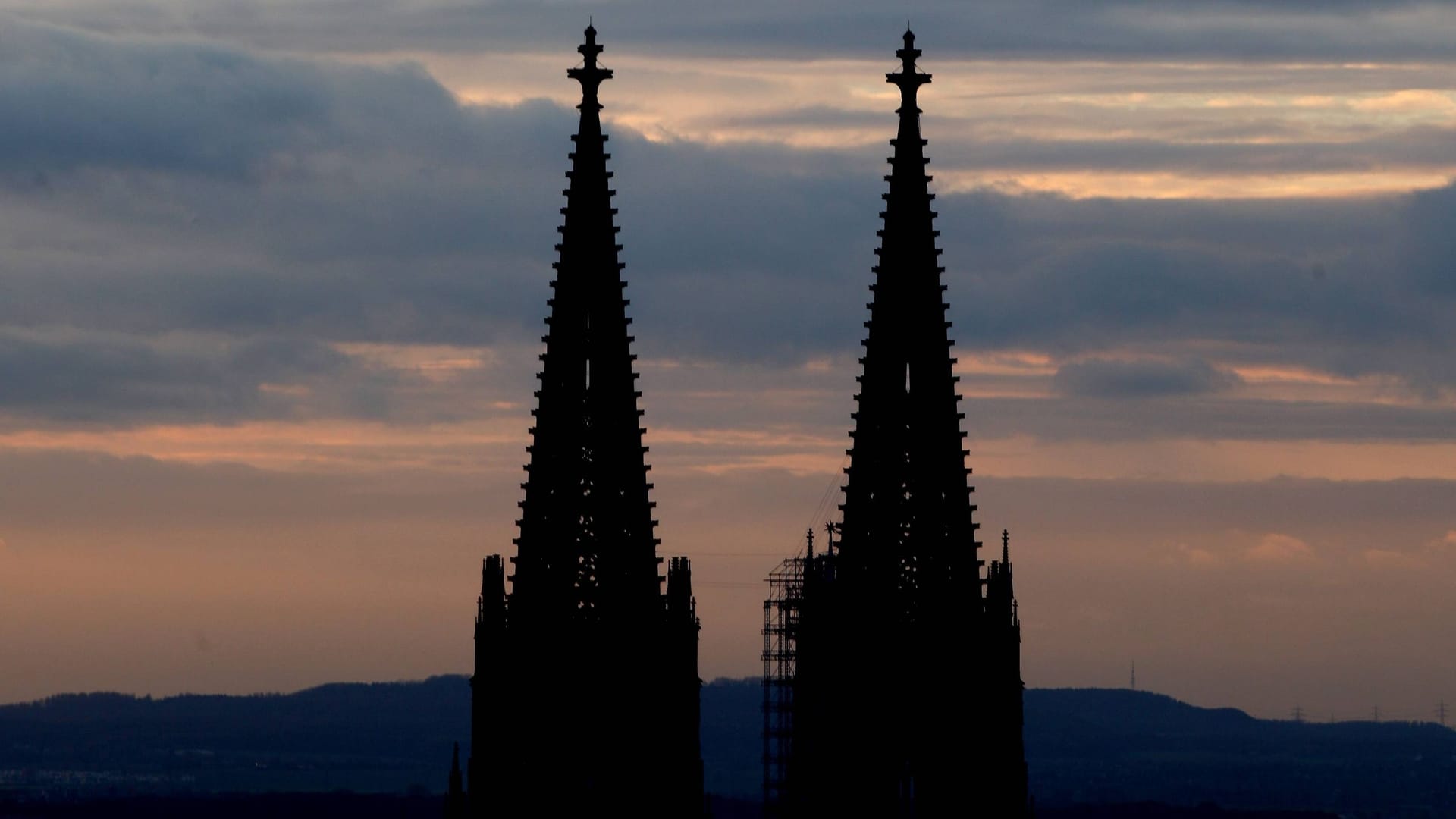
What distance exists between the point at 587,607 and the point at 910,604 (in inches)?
312

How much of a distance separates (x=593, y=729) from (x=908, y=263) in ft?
44.0

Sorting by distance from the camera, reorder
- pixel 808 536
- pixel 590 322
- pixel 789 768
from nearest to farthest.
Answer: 1. pixel 590 322
2. pixel 789 768
3. pixel 808 536

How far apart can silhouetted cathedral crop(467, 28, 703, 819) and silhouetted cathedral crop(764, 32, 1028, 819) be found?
4.25 meters

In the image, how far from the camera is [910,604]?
87188mm

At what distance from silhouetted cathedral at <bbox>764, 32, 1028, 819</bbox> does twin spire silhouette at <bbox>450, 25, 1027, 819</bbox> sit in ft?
0.18

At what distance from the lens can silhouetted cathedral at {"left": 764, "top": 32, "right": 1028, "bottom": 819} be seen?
281 ft

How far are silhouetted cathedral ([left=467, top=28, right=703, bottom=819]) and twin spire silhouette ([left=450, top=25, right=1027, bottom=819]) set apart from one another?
51 mm

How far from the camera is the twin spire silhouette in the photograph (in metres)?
84.7

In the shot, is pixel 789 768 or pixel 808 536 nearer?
pixel 789 768

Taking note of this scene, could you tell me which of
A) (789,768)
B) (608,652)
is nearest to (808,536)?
(789,768)

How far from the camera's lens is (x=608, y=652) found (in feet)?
281

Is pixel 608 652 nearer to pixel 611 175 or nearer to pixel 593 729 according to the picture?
pixel 593 729

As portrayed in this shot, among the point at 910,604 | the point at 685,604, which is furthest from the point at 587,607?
the point at 910,604

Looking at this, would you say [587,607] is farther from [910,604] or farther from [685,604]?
[910,604]
